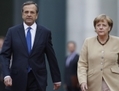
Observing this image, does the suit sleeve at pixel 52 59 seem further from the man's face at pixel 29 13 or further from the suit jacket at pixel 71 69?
the suit jacket at pixel 71 69

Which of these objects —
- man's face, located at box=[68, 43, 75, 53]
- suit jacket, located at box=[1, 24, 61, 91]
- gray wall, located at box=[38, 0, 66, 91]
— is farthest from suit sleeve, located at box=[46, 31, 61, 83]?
man's face, located at box=[68, 43, 75, 53]

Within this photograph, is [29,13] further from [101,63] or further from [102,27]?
[101,63]

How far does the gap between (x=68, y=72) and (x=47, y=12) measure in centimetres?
164

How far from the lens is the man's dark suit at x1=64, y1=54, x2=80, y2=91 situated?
16328 mm

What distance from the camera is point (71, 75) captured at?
16375mm

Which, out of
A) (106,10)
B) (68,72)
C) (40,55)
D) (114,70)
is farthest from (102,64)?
(106,10)

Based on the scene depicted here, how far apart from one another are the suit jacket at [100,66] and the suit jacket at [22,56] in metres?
0.60

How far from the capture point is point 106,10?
683 inches

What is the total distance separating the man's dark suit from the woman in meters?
6.87

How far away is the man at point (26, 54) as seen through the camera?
31.1ft

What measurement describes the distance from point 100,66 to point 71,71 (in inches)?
278

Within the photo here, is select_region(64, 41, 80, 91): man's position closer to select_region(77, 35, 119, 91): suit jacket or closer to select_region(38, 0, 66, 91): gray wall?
select_region(38, 0, 66, 91): gray wall

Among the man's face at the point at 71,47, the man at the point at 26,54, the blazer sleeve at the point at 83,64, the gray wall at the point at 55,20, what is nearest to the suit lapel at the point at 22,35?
the man at the point at 26,54

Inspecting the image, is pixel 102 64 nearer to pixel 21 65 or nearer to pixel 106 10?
pixel 21 65
